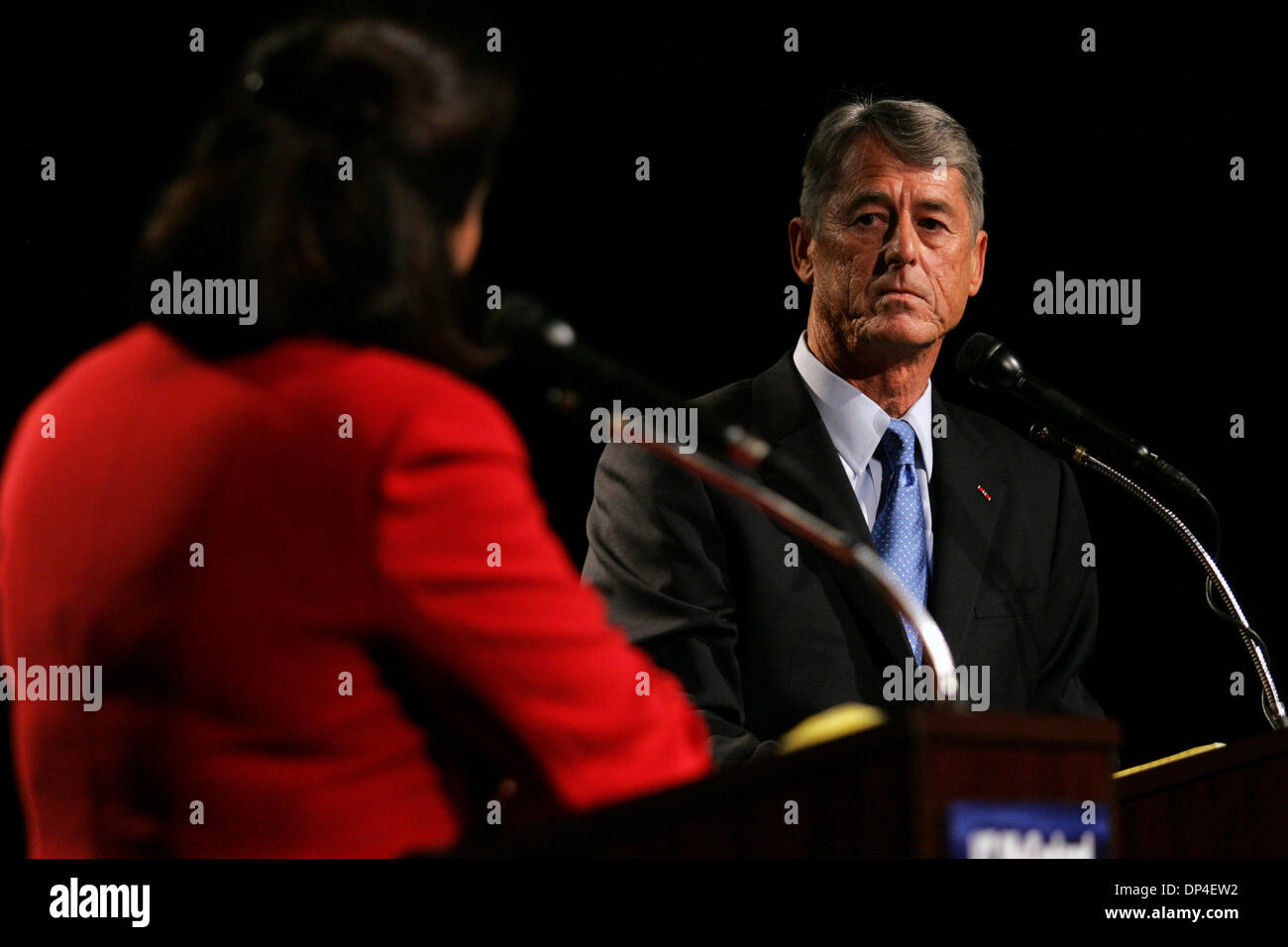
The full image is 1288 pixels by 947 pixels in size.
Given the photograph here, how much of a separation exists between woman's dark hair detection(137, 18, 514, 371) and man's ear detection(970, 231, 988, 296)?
210 cm

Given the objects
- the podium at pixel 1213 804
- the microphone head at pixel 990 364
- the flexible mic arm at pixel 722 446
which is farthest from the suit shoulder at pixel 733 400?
the flexible mic arm at pixel 722 446

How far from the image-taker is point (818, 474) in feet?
9.39

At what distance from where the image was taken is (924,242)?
10.2 feet

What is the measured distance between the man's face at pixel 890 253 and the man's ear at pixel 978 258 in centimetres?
7

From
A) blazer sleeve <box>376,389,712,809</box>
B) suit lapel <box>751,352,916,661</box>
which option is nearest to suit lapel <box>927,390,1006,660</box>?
suit lapel <box>751,352,916,661</box>

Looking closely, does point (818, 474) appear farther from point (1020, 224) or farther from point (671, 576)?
point (1020, 224)

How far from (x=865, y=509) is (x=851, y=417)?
0.20 metres

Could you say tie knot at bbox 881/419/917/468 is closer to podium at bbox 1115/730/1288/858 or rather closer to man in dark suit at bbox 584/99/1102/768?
man in dark suit at bbox 584/99/1102/768

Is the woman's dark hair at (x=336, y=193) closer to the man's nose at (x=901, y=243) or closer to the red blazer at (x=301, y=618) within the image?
the red blazer at (x=301, y=618)

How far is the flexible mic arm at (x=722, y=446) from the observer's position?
55.5 inches

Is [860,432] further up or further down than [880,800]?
further up

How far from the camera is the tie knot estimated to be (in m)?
2.99

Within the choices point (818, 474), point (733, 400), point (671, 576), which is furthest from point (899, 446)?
point (671, 576)

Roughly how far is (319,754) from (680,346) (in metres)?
2.36
